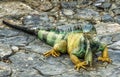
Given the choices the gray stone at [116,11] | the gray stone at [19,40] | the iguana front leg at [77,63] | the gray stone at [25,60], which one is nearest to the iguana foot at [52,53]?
the gray stone at [25,60]

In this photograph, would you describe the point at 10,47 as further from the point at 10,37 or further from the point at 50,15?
the point at 50,15

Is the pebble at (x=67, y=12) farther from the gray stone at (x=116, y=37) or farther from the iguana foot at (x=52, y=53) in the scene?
the iguana foot at (x=52, y=53)

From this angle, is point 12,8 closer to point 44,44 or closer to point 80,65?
point 44,44

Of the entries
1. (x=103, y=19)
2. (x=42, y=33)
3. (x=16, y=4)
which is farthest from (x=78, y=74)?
(x=16, y=4)

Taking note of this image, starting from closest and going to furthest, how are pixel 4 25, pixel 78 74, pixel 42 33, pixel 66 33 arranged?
1. pixel 78 74
2. pixel 66 33
3. pixel 42 33
4. pixel 4 25

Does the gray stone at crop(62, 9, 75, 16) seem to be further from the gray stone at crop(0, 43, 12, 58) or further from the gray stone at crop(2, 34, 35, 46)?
the gray stone at crop(0, 43, 12, 58)
